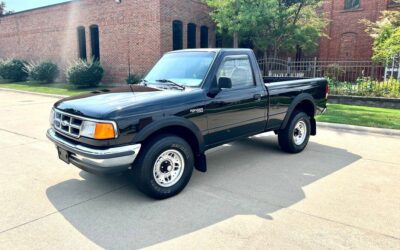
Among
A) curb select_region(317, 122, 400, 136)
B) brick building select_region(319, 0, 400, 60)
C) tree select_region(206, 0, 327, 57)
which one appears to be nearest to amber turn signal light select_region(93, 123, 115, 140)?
curb select_region(317, 122, 400, 136)

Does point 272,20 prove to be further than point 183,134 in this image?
Yes

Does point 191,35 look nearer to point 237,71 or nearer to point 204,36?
point 204,36

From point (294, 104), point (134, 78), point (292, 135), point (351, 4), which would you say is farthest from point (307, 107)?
point (351, 4)

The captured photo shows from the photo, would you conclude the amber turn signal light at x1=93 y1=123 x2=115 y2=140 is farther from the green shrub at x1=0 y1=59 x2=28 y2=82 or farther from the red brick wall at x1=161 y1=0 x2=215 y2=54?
the green shrub at x1=0 y1=59 x2=28 y2=82

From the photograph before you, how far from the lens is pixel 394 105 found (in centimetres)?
1171

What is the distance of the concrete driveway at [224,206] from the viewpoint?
3.21m

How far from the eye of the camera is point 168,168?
13.8ft

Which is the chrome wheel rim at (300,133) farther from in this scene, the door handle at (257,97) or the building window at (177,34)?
the building window at (177,34)

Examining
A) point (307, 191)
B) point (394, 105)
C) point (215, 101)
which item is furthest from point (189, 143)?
point (394, 105)

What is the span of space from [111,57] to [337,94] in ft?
45.7

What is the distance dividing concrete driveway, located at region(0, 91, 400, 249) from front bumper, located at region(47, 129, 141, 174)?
0.55 meters

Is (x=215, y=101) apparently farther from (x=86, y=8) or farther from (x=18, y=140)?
(x=86, y=8)

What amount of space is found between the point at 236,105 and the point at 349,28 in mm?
22248

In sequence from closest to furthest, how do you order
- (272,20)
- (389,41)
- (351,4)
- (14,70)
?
(389,41), (272,20), (351,4), (14,70)
